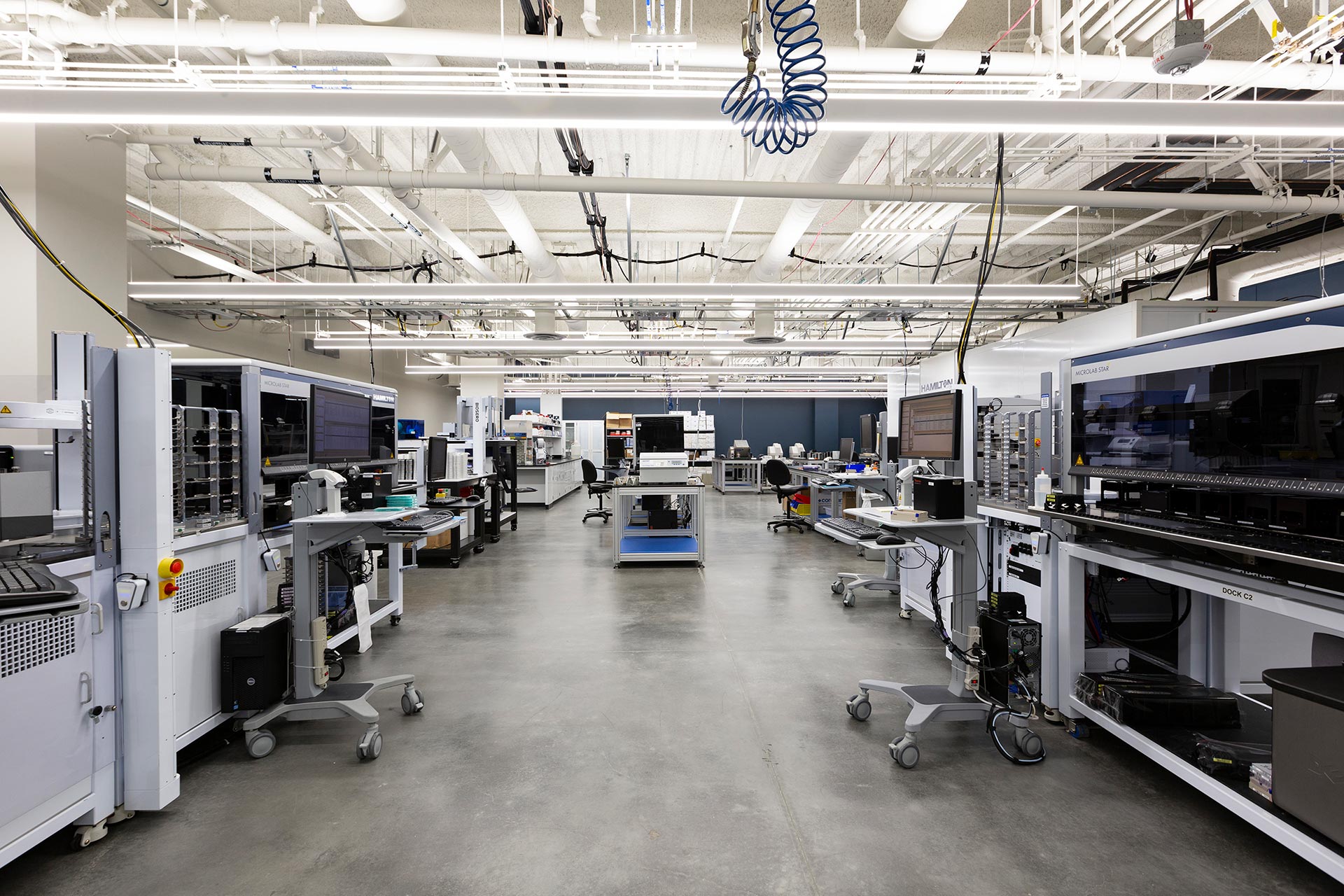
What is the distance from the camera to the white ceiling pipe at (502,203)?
3342 mm

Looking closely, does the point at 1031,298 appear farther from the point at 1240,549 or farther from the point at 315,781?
the point at 315,781

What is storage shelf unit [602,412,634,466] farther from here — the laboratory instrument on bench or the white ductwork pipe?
the laboratory instrument on bench

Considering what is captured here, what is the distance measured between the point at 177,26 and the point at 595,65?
2.06 metres

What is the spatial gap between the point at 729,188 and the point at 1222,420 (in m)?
2.70

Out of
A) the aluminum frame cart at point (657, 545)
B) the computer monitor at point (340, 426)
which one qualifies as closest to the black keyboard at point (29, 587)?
the computer monitor at point (340, 426)

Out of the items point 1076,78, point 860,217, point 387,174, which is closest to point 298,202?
point 387,174

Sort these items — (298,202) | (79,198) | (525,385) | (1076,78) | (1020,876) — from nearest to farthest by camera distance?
(1020,876), (1076,78), (79,198), (298,202), (525,385)

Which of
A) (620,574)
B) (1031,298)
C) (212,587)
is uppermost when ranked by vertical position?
(1031,298)

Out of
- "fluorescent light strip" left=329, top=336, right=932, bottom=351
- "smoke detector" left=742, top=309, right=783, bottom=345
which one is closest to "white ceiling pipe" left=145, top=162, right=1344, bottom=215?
"fluorescent light strip" left=329, top=336, right=932, bottom=351

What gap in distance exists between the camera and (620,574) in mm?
5734

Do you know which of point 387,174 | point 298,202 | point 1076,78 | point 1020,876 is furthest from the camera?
point 298,202

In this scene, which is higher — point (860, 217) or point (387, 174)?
point (860, 217)

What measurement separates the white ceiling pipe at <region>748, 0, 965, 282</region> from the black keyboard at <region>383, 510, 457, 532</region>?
10.1ft

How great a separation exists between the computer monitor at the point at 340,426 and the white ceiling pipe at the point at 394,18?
1.67 meters
